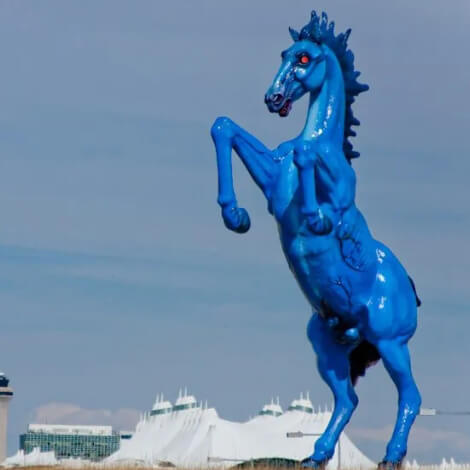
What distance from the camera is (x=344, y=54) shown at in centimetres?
2311

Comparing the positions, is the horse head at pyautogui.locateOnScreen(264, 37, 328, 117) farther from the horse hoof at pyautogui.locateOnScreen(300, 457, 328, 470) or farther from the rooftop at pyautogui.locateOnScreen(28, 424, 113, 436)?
the rooftop at pyautogui.locateOnScreen(28, 424, 113, 436)

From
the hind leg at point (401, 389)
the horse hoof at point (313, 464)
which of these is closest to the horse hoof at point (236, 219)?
the hind leg at point (401, 389)

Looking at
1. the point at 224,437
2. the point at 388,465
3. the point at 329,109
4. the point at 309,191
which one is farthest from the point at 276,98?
the point at 224,437

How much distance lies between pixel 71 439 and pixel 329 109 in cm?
15756

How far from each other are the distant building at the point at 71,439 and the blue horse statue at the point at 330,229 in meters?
149

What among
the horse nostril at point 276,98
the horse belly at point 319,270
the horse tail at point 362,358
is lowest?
the horse tail at point 362,358

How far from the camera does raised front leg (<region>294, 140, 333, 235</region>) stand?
69.8ft

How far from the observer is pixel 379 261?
22.7 m

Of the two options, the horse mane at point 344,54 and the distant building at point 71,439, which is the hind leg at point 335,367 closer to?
the horse mane at point 344,54

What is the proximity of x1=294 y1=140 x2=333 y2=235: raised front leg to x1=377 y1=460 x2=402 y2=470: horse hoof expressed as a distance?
3.25 meters

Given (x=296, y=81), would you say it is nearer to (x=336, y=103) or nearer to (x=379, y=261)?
(x=336, y=103)

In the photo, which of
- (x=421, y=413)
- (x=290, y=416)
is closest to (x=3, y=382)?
(x=290, y=416)

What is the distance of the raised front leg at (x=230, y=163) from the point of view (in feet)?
70.4

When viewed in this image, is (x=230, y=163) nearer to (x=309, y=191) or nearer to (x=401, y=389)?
(x=309, y=191)
